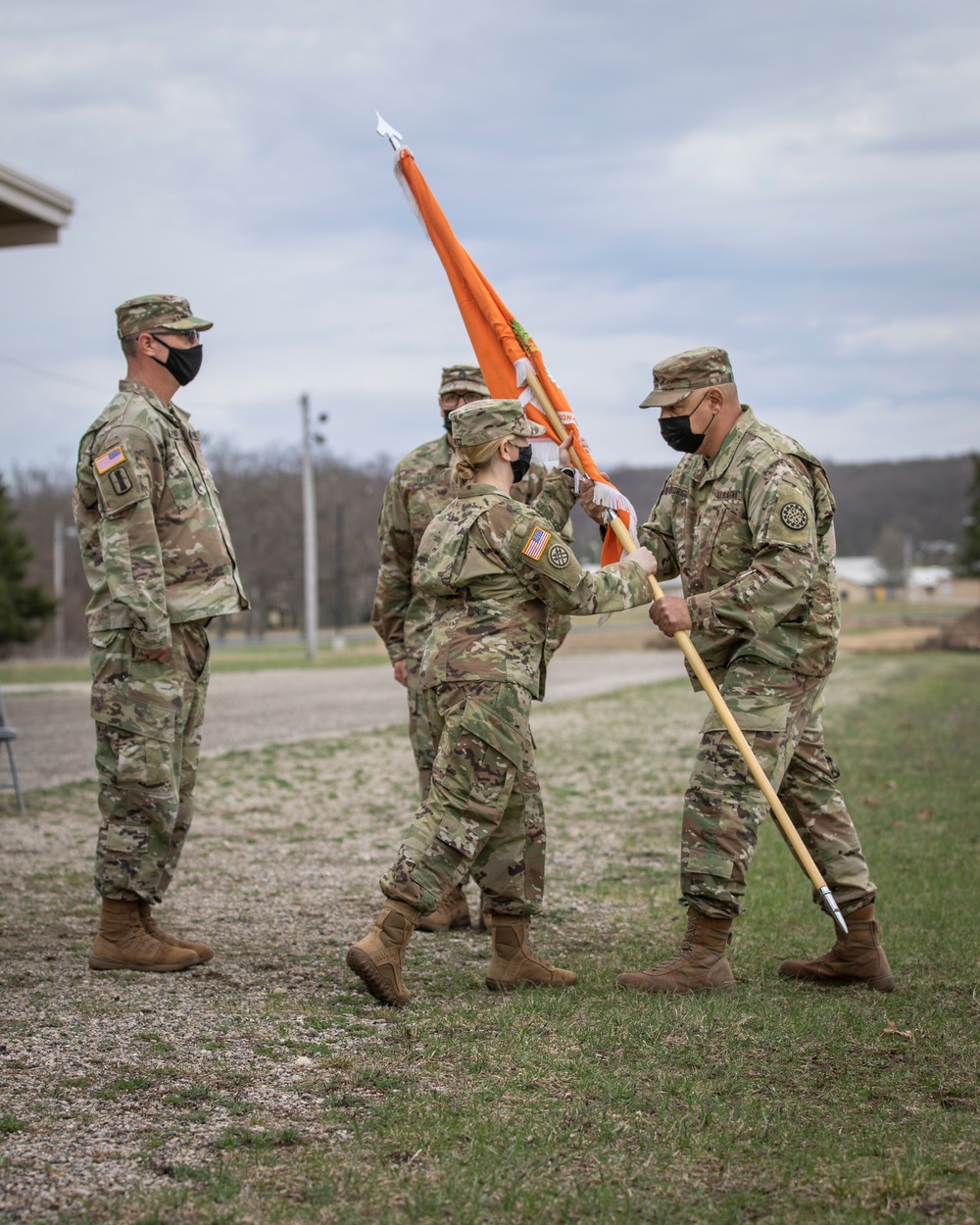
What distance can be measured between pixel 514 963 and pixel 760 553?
1844 millimetres

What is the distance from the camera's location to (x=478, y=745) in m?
4.82

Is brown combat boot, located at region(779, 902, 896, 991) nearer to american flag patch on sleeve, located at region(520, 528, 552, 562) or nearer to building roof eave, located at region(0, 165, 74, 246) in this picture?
american flag patch on sleeve, located at region(520, 528, 552, 562)

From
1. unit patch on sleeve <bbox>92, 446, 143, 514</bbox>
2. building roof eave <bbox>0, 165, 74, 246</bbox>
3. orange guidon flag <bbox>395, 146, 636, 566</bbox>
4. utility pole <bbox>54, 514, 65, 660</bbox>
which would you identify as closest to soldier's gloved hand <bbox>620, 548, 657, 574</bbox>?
orange guidon flag <bbox>395, 146, 636, 566</bbox>

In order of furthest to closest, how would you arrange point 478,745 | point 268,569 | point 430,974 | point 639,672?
point 268,569 → point 639,672 → point 430,974 → point 478,745

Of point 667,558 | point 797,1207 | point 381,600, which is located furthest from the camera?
point 381,600

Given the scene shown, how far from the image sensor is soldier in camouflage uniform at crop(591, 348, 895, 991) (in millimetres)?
4930

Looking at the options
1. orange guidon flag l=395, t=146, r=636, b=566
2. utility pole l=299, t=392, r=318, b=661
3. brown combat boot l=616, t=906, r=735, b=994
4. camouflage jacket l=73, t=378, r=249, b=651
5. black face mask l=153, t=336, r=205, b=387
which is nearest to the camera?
brown combat boot l=616, t=906, r=735, b=994

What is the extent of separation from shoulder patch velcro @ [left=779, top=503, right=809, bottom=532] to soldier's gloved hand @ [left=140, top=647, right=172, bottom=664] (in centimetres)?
250

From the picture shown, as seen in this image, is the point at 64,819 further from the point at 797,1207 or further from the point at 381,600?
the point at 797,1207

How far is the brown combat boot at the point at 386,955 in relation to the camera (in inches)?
184

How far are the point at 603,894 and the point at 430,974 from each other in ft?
6.44

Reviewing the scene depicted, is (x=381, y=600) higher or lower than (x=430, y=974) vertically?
higher

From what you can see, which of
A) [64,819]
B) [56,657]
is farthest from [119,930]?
[56,657]

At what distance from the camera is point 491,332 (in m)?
6.01
